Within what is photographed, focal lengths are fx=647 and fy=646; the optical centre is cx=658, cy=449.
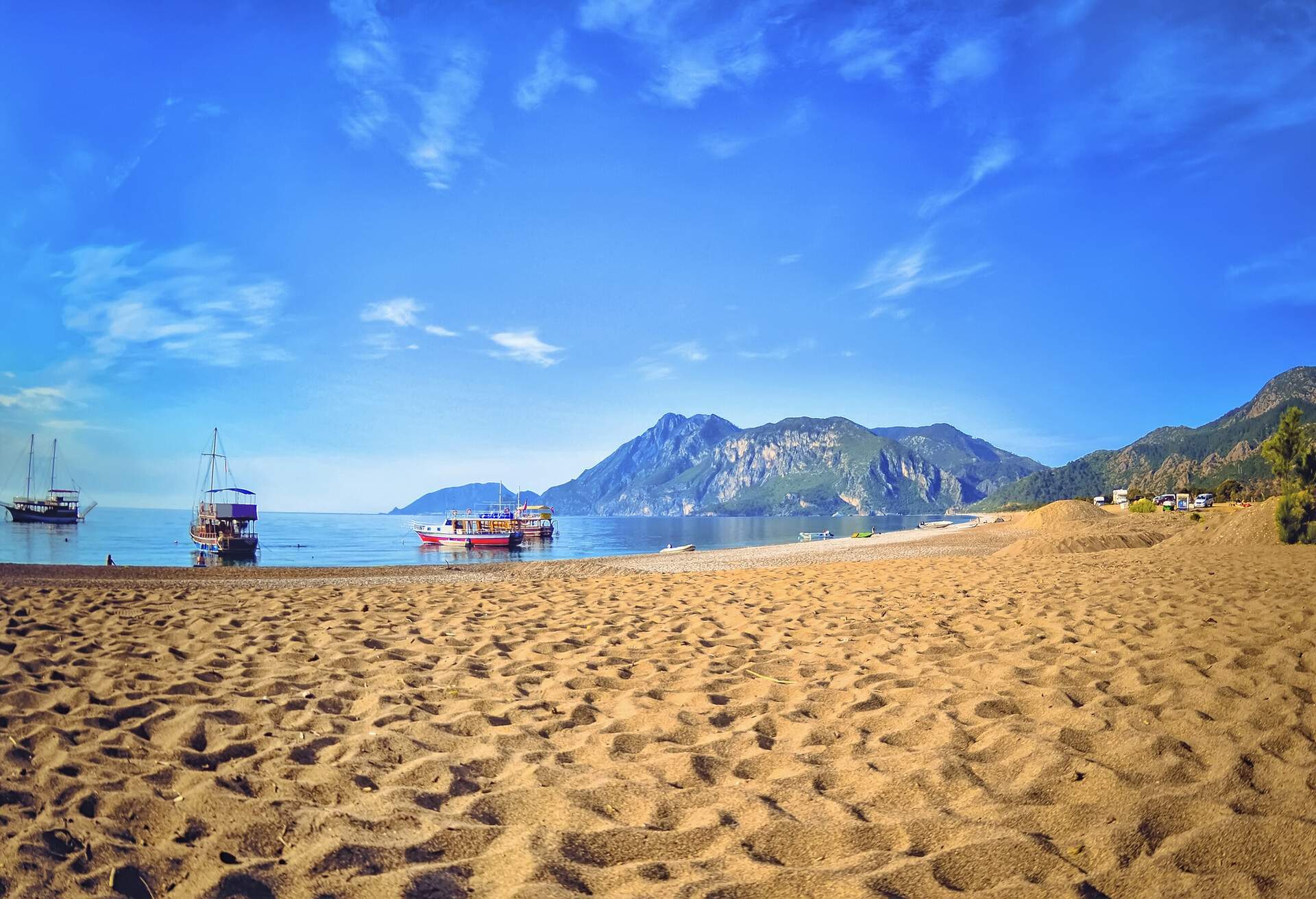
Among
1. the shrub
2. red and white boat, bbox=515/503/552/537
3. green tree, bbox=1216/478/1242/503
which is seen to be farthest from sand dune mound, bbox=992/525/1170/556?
red and white boat, bbox=515/503/552/537

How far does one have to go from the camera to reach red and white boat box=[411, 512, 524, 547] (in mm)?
57625

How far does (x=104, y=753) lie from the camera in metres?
3.47

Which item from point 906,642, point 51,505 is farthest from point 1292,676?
point 51,505

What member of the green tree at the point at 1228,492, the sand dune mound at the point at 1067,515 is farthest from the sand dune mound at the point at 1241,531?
the green tree at the point at 1228,492

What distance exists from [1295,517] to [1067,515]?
19.8 meters

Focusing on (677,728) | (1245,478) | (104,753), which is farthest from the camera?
(1245,478)

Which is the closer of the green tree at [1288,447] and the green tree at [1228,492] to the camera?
the green tree at [1288,447]

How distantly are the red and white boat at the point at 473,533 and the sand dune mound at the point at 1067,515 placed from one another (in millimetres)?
40346

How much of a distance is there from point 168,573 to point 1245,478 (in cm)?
12602

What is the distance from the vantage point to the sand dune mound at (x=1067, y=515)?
3159cm

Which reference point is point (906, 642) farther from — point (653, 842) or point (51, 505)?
point (51, 505)

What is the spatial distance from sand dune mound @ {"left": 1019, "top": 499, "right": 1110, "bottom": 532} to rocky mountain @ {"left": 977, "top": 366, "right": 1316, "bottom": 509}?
8274 centimetres

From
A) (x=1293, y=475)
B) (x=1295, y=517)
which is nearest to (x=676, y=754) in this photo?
(x=1295, y=517)

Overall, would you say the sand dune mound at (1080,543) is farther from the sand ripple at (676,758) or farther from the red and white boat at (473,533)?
the red and white boat at (473,533)
